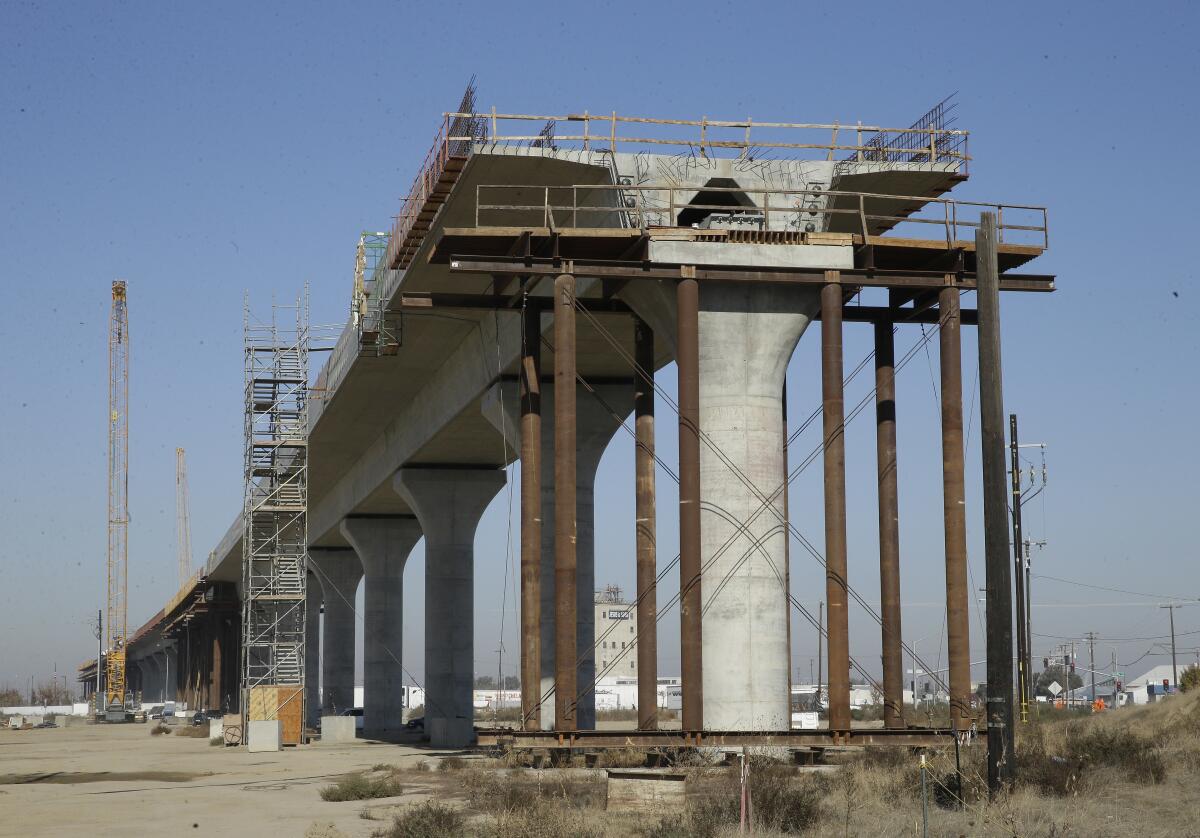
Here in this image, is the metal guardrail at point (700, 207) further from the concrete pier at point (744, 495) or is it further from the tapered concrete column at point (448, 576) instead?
the tapered concrete column at point (448, 576)

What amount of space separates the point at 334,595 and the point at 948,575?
68.7 m

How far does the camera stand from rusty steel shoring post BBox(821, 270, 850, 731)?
98.6ft

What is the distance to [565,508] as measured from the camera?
1182 inches

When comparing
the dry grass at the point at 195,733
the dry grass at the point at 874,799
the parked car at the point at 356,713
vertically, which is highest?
the dry grass at the point at 874,799

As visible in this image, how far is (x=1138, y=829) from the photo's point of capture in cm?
1930

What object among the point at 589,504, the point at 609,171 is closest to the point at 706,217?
the point at 609,171

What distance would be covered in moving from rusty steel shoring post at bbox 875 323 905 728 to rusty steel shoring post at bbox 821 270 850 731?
2037 mm

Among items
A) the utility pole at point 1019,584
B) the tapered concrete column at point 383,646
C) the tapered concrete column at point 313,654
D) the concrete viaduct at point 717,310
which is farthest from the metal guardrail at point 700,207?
the tapered concrete column at point 313,654

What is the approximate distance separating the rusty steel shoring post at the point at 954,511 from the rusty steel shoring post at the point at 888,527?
166 centimetres

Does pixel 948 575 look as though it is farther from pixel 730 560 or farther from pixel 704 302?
pixel 704 302

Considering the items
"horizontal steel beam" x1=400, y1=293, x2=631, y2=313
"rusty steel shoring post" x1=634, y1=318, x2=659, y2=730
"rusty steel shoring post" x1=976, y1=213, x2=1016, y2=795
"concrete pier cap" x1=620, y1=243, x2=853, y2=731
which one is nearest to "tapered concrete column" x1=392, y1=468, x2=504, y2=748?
"rusty steel shoring post" x1=634, y1=318, x2=659, y2=730

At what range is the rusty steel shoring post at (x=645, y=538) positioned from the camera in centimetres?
3166

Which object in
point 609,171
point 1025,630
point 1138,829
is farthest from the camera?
point 1025,630

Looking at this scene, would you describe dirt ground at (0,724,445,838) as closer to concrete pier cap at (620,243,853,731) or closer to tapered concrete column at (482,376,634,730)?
tapered concrete column at (482,376,634,730)
